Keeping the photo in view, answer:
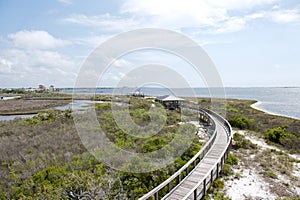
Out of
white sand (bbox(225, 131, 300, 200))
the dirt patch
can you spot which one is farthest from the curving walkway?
the dirt patch

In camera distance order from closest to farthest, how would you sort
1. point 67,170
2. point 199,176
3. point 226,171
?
point 199,176
point 226,171
point 67,170

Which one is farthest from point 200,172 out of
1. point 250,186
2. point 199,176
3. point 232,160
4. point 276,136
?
point 276,136

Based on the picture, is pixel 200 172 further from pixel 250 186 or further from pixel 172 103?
pixel 172 103

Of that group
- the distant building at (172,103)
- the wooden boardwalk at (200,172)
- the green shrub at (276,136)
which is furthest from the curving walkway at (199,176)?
the distant building at (172,103)

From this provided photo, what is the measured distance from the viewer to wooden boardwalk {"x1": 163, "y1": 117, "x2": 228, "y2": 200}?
290 inches

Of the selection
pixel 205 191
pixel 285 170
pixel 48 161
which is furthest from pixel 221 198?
pixel 48 161

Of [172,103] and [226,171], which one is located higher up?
[172,103]

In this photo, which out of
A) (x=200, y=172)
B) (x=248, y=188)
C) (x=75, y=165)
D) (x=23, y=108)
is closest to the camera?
(x=248, y=188)

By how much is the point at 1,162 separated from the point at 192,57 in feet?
48.5

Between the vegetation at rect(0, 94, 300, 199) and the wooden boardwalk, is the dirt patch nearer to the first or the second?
the vegetation at rect(0, 94, 300, 199)

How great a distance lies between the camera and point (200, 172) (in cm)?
909

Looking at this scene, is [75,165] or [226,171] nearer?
[226,171]

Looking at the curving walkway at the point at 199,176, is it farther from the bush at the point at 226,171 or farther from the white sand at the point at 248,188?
the white sand at the point at 248,188

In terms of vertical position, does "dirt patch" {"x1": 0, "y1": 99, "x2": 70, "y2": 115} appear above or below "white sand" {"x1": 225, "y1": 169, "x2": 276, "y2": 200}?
above
